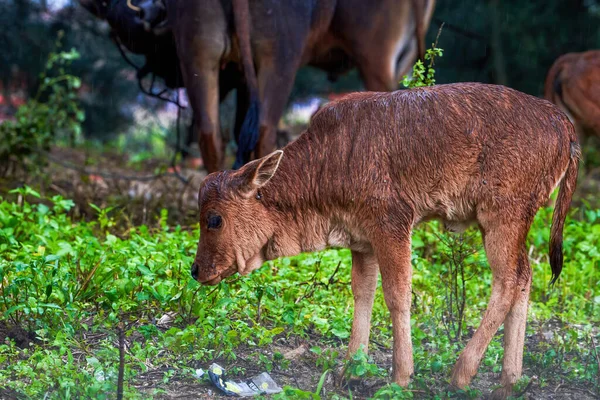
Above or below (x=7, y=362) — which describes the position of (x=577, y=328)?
above

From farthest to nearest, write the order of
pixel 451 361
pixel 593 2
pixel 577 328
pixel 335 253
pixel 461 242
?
1. pixel 593 2
2. pixel 335 253
3. pixel 577 328
4. pixel 461 242
5. pixel 451 361

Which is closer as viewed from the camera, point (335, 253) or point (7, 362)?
point (7, 362)

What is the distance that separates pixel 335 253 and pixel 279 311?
1.46m

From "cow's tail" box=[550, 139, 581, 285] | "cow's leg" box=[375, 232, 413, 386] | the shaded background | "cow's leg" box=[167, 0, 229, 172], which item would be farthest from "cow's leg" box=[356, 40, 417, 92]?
"cow's leg" box=[375, 232, 413, 386]

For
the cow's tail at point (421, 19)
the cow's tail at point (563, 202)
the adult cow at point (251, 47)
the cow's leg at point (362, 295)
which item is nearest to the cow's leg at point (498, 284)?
the cow's tail at point (563, 202)

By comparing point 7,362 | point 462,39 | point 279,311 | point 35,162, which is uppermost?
point 462,39

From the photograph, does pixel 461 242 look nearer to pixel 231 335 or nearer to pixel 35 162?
pixel 231 335

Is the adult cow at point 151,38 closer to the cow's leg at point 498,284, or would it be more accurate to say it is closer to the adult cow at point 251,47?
the adult cow at point 251,47

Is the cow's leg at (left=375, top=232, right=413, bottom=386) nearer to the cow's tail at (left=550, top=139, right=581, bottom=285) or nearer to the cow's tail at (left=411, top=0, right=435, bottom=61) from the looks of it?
the cow's tail at (left=550, top=139, right=581, bottom=285)

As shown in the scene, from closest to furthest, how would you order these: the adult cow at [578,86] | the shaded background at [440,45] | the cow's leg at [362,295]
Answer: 1. the cow's leg at [362,295]
2. the adult cow at [578,86]
3. the shaded background at [440,45]

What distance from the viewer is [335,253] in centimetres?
681

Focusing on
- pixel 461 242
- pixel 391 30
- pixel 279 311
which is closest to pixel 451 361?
pixel 461 242

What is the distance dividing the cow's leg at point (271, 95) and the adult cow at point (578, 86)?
164 inches

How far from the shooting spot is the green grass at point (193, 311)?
4574 mm
